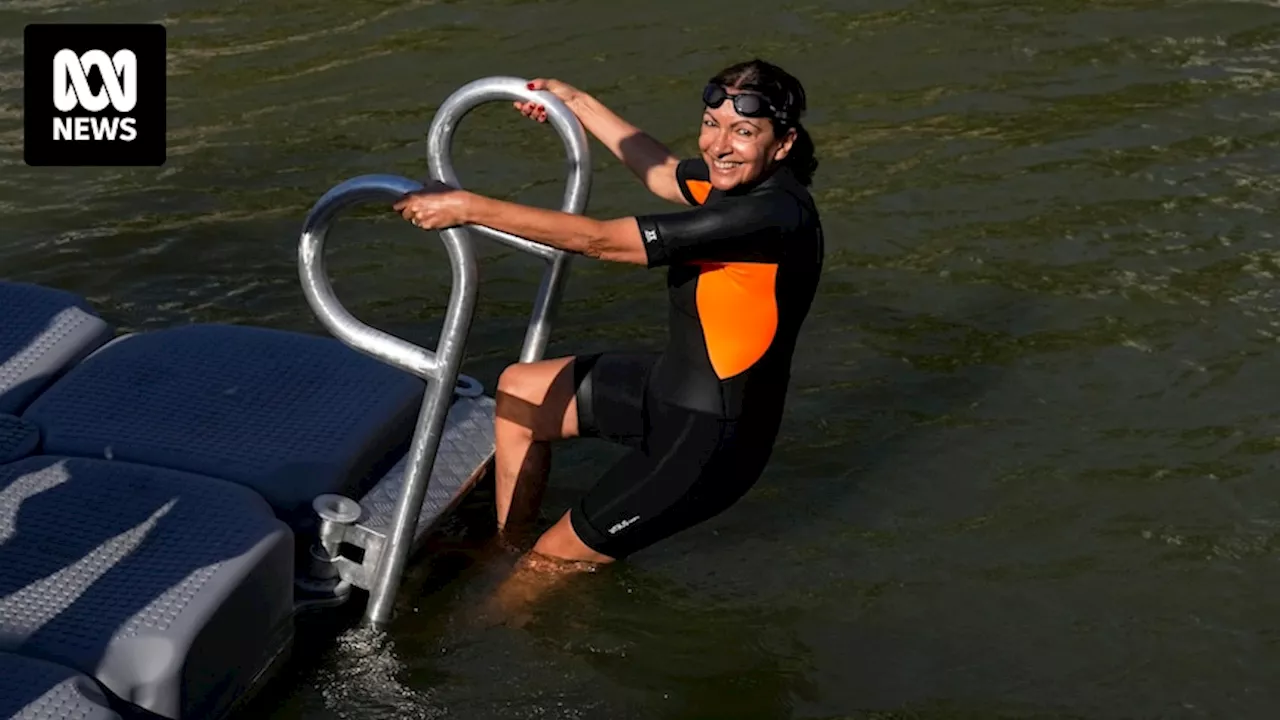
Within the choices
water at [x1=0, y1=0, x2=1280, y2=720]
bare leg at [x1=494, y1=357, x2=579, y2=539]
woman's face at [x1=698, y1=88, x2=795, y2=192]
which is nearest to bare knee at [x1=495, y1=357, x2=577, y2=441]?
bare leg at [x1=494, y1=357, x2=579, y2=539]

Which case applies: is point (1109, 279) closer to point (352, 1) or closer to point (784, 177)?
point (784, 177)

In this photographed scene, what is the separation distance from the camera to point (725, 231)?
14.8ft

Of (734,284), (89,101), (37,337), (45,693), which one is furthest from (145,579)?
(89,101)

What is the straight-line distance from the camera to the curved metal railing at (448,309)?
455 centimetres

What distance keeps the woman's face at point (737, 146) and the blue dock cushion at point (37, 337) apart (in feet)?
6.66

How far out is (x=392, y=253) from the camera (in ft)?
24.5

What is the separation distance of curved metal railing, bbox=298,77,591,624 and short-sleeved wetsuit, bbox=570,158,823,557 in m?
0.45

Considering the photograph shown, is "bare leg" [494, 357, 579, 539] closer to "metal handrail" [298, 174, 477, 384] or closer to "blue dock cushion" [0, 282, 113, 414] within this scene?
"metal handrail" [298, 174, 477, 384]

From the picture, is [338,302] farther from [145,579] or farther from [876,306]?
[876,306]

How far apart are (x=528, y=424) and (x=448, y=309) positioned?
535mm

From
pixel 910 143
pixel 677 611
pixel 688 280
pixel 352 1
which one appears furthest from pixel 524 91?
pixel 352 1

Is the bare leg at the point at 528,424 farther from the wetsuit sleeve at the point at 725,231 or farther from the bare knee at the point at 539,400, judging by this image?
the wetsuit sleeve at the point at 725,231

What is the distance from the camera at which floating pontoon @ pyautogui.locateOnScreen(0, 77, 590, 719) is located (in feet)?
14.0

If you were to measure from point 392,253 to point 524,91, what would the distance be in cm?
254
